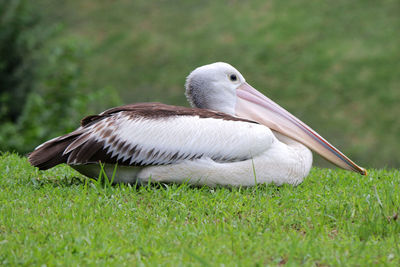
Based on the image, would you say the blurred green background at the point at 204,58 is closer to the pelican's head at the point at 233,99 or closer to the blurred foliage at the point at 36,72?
the blurred foliage at the point at 36,72

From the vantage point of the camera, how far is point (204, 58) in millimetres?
20125

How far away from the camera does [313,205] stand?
420cm

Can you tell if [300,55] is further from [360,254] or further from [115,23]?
[360,254]

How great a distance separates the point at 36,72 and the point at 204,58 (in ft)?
31.6

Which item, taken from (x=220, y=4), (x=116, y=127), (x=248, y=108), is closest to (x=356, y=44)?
(x=220, y=4)

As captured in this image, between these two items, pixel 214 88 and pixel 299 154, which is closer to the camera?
pixel 299 154

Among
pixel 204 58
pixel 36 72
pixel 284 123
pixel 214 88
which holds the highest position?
pixel 214 88

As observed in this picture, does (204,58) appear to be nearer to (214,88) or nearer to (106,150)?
(214,88)

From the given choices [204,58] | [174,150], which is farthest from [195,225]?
[204,58]

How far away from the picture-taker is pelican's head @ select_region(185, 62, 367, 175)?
5.52 meters

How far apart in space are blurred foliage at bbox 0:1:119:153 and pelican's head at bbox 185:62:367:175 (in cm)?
511

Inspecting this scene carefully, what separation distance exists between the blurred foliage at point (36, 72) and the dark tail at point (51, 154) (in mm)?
5562

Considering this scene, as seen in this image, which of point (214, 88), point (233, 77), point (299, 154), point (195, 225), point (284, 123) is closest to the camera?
point (195, 225)

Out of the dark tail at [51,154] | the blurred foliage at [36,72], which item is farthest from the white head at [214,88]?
the blurred foliage at [36,72]
